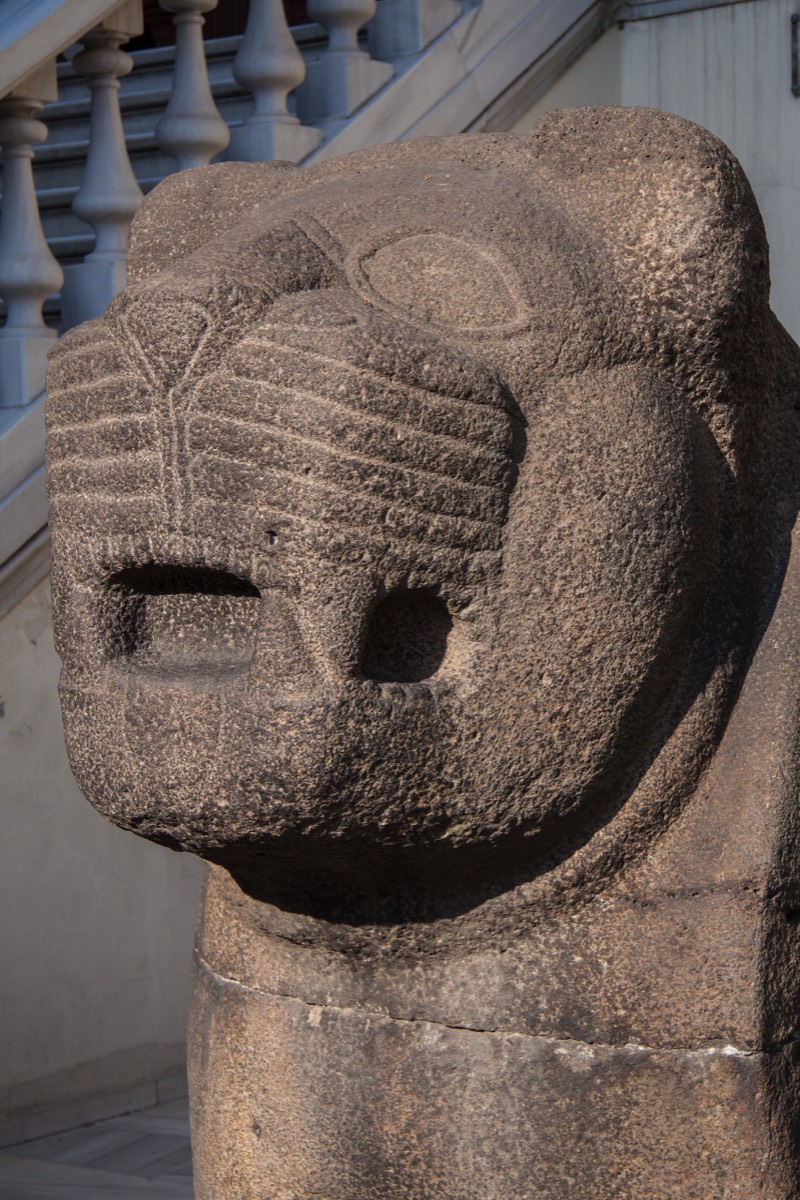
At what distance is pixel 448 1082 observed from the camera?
4.62ft

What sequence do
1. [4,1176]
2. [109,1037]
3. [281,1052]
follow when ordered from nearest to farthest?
[281,1052], [4,1176], [109,1037]

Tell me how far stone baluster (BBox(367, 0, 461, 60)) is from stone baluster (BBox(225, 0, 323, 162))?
33 cm

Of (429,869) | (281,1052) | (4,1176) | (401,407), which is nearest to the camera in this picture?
(401,407)

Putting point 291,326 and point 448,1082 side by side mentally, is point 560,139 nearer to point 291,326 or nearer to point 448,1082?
point 291,326

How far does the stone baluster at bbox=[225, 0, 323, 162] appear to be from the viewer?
3.29 m

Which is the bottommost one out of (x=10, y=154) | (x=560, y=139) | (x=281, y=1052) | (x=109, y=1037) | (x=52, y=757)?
(x=109, y=1037)

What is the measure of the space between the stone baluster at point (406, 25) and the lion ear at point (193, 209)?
2065 mm

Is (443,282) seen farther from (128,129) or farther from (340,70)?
(128,129)

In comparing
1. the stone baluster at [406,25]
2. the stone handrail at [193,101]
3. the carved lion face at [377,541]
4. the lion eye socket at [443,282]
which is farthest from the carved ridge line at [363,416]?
the stone baluster at [406,25]

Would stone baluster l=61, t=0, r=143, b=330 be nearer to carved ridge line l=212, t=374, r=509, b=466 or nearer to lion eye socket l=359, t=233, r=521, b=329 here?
lion eye socket l=359, t=233, r=521, b=329

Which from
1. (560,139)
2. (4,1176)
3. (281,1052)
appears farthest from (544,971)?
(4,1176)

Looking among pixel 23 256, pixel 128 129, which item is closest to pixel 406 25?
pixel 128 129

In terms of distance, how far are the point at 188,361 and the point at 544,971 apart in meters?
0.58

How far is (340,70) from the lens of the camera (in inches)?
134
